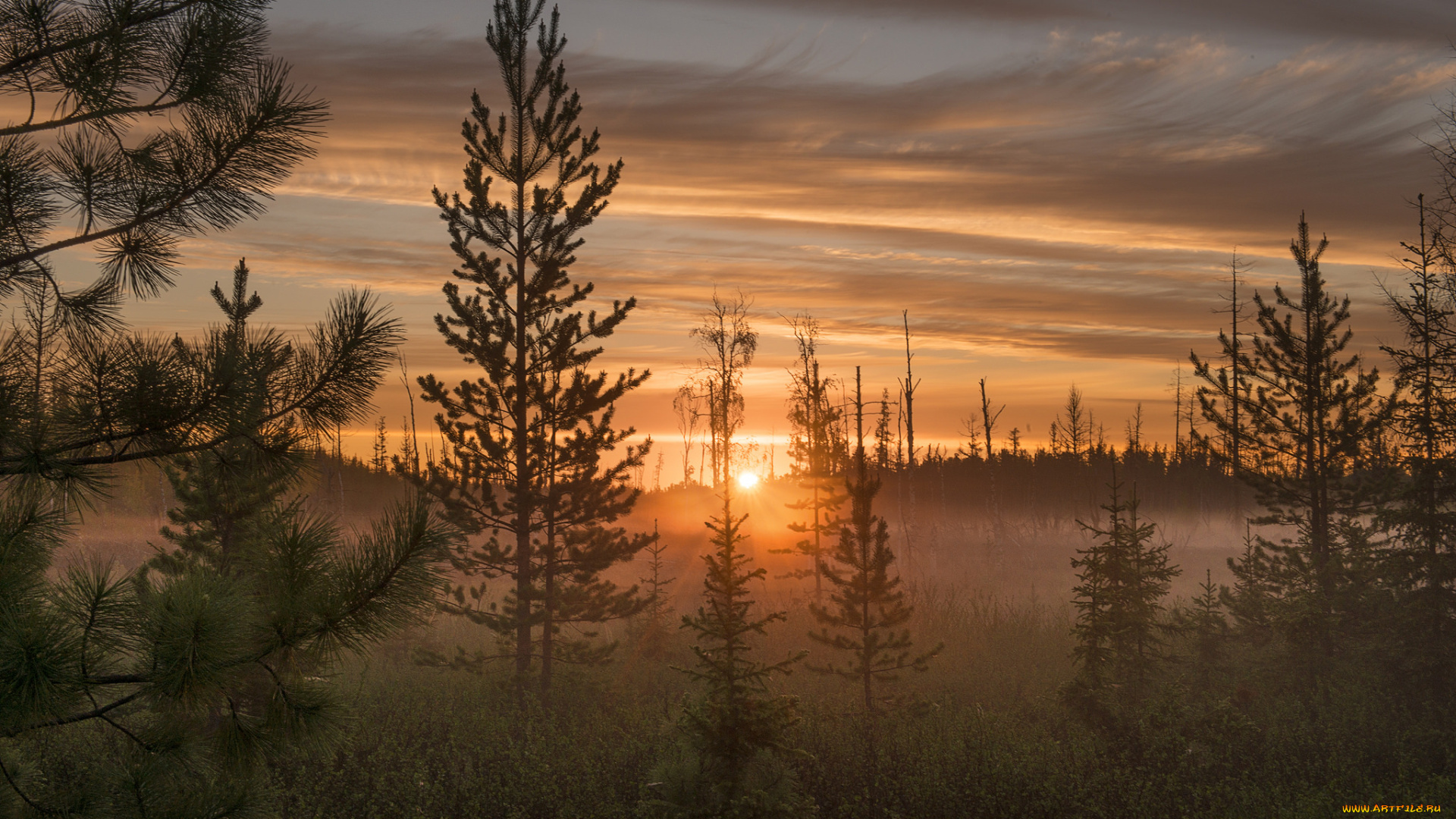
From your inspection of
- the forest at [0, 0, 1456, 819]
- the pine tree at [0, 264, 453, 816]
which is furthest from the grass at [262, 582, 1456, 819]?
the pine tree at [0, 264, 453, 816]

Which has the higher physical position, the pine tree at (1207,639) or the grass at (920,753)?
the pine tree at (1207,639)

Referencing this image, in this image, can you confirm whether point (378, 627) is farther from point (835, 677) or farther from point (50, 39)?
point (835, 677)

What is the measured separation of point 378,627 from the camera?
417 centimetres

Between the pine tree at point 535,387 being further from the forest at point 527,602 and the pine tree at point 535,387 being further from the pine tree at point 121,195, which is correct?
the pine tree at point 121,195

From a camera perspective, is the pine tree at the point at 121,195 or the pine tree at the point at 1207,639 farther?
the pine tree at the point at 1207,639

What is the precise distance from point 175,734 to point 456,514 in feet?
32.6

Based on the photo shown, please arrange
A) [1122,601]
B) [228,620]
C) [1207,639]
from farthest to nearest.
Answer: [1207,639], [1122,601], [228,620]

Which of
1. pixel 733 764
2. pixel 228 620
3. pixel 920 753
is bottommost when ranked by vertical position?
pixel 920 753

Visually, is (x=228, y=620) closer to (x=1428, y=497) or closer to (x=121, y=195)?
(x=121, y=195)

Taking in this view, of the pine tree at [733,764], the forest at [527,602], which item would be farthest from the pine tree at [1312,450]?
the pine tree at [733,764]

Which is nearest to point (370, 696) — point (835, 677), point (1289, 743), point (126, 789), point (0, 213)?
point (835, 677)

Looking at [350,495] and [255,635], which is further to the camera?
[350,495]

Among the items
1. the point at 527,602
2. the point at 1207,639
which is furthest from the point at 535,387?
the point at 1207,639

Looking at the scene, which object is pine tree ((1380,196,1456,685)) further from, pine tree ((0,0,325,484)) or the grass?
pine tree ((0,0,325,484))
